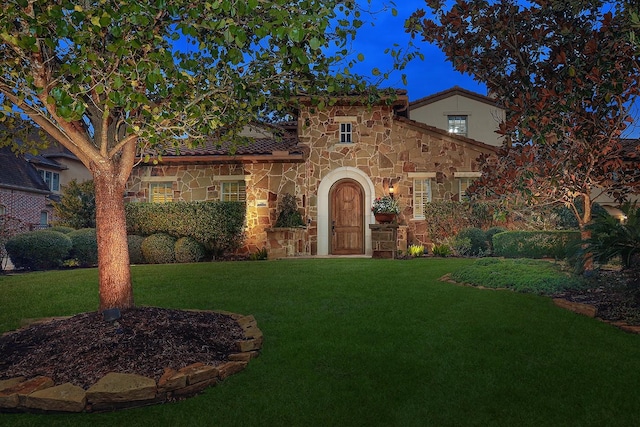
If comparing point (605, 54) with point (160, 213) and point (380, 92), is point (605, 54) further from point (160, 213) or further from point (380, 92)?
point (160, 213)

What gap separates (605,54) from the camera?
6.55m

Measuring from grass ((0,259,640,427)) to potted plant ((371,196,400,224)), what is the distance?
666 cm

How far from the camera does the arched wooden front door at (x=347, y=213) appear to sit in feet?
53.1

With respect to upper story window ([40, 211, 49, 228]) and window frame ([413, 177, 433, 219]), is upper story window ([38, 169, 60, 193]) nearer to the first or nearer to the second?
upper story window ([40, 211, 49, 228])

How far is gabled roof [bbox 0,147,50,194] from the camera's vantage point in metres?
23.2

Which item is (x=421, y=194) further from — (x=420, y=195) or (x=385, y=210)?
(x=385, y=210)

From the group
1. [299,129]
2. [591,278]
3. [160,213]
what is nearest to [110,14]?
[591,278]

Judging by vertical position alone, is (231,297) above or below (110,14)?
below

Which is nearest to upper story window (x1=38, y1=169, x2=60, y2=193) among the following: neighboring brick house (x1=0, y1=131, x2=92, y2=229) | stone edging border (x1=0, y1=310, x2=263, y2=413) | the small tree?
neighboring brick house (x1=0, y1=131, x2=92, y2=229)

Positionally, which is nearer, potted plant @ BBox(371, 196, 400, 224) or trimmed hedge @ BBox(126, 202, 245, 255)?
trimmed hedge @ BBox(126, 202, 245, 255)

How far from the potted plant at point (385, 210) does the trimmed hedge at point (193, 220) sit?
4402 millimetres

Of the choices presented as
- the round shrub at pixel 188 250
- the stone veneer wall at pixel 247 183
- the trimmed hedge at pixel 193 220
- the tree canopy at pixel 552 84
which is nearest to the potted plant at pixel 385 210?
the stone veneer wall at pixel 247 183

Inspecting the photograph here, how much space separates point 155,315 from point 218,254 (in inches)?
395

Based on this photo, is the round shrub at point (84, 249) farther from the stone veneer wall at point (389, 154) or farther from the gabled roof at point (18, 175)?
the gabled roof at point (18, 175)
